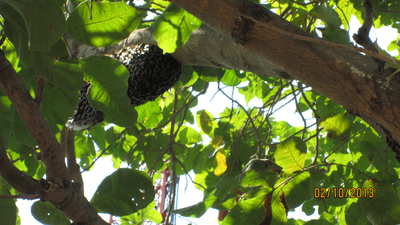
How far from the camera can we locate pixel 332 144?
2113mm

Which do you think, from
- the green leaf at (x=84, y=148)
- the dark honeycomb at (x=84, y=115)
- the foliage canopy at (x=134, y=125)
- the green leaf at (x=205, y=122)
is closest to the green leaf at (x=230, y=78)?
the green leaf at (x=205, y=122)

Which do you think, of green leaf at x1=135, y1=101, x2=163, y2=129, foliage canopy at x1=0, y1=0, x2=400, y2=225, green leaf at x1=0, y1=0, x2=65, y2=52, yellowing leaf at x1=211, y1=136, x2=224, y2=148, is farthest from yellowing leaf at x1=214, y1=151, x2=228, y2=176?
green leaf at x1=0, y1=0, x2=65, y2=52

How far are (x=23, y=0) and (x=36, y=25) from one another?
0.15 ft

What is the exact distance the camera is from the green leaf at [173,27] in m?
1.20

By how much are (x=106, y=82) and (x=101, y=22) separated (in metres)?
0.13

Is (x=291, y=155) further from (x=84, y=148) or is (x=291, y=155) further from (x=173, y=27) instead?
(x=84, y=148)

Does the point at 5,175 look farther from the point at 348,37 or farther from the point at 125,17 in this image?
the point at 348,37

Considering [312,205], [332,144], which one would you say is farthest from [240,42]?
[332,144]

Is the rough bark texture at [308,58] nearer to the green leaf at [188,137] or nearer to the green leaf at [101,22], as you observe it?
the green leaf at [101,22]

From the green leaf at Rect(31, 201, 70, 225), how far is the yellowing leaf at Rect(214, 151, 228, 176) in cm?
77

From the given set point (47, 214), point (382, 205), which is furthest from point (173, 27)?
point (382, 205)

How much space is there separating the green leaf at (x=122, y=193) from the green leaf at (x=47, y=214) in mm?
108

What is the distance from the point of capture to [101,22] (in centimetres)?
96
